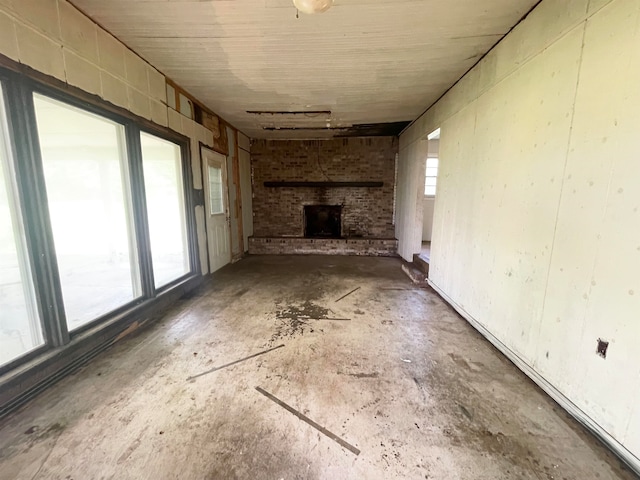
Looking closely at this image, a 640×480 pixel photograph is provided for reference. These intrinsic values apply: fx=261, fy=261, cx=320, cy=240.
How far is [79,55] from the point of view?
84.4 inches

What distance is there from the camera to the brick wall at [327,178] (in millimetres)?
6621

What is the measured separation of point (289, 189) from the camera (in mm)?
6895

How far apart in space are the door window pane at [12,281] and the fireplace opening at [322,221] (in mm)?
5387

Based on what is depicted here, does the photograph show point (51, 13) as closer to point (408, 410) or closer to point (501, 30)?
point (501, 30)

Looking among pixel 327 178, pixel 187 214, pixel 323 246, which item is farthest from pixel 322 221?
pixel 187 214

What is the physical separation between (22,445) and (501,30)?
4.43 meters

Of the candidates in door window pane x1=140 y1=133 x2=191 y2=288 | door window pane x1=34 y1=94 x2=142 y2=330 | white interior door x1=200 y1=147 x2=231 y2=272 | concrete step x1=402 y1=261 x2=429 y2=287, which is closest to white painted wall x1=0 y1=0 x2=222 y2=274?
door window pane x1=34 y1=94 x2=142 y2=330

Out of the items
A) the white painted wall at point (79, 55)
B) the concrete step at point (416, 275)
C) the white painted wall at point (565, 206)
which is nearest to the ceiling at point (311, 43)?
the white painted wall at point (79, 55)

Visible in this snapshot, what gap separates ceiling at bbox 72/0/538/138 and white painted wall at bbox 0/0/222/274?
0.13 m

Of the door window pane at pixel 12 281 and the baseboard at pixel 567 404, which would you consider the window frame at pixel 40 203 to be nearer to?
the door window pane at pixel 12 281

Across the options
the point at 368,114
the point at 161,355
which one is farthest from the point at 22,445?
the point at 368,114

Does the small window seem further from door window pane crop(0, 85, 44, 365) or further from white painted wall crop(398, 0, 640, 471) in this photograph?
door window pane crop(0, 85, 44, 365)

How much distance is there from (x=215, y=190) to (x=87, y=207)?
1835 millimetres

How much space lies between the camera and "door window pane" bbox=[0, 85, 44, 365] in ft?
5.80
